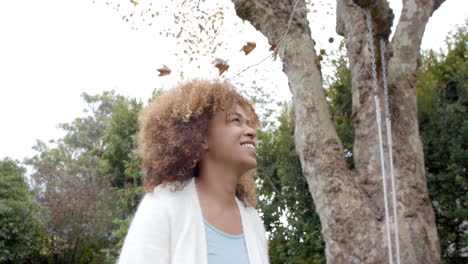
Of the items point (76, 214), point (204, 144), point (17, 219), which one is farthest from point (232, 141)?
point (76, 214)

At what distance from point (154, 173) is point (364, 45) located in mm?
2883

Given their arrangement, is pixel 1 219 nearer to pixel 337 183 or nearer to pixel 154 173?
pixel 337 183

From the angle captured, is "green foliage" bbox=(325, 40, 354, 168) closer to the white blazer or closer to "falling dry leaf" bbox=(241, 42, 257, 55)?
"falling dry leaf" bbox=(241, 42, 257, 55)

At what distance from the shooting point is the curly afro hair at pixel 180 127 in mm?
1824

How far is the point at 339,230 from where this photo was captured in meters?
3.75

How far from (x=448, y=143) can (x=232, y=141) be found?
4847 millimetres

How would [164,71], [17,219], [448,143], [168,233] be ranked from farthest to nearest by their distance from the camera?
1. [17,219]
2. [448,143]
3. [164,71]
4. [168,233]

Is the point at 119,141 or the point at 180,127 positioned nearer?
the point at 180,127

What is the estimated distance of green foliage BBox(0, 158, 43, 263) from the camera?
326 inches

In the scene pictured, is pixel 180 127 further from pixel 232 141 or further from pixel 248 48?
pixel 248 48

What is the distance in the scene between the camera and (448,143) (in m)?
5.92

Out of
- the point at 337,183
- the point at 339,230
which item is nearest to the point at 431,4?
the point at 337,183

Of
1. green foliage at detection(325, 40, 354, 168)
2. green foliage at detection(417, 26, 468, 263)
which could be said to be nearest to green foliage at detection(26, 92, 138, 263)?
green foliage at detection(325, 40, 354, 168)

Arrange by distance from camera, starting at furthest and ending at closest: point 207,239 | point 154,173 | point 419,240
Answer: point 419,240 < point 154,173 < point 207,239
